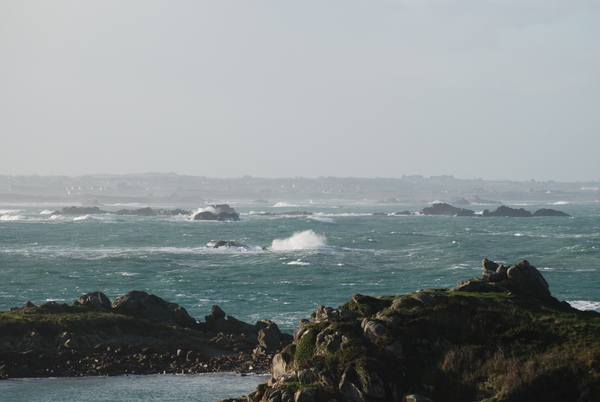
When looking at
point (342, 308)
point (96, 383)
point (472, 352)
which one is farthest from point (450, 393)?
point (96, 383)

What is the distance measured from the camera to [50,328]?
2989cm

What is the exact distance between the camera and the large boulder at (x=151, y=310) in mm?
33219

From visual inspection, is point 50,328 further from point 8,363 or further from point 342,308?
point 342,308

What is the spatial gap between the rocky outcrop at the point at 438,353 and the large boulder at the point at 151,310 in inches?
496

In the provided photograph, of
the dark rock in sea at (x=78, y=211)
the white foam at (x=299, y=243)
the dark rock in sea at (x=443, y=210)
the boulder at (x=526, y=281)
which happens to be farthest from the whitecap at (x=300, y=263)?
the dark rock in sea at (x=78, y=211)

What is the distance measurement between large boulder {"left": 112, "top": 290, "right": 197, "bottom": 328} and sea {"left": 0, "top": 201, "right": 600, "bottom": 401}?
4716 mm

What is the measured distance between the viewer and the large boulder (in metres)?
33.2

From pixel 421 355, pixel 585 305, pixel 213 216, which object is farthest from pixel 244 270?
pixel 213 216

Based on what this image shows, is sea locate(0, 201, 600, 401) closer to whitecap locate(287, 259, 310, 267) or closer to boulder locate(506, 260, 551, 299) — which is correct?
whitecap locate(287, 259, 310, 267)

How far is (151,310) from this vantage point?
33.5m

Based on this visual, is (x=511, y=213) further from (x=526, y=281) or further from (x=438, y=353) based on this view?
(x=438, y=353)

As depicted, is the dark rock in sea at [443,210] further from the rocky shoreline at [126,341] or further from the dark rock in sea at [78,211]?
the rocky shoreline at [126,341]

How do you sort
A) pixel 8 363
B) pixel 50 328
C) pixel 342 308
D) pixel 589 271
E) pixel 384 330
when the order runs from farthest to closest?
pixel 589 271, pixel 50 328, pixel 8 363, pixel 342 308, pixel 384 330

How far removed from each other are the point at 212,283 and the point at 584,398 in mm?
38046
